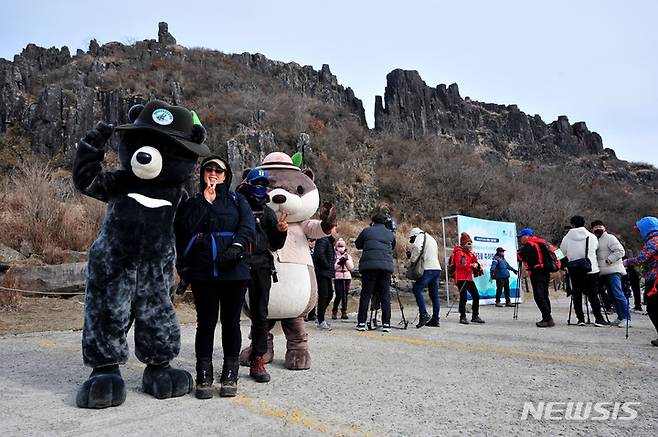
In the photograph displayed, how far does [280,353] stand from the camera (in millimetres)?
4961

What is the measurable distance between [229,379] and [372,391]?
96cm

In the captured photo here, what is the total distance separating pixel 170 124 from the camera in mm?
3326

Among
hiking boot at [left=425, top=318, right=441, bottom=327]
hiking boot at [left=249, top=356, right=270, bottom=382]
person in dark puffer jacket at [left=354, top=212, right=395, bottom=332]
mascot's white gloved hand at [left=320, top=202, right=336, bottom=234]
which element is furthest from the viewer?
hiking boot at [left=425, top=318, right=441, bottom=327]

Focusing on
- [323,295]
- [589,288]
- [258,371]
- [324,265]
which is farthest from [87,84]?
[258,371]

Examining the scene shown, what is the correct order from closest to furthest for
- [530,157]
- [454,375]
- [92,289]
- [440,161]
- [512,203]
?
[92,289], [454,375], [512,203], [440,161], [530,157]

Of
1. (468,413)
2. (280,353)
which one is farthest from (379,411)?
(280,353)

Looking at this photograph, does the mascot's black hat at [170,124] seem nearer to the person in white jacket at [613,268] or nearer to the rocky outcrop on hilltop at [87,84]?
the person in white jacket at [613,268]

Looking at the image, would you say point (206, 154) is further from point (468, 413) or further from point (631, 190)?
point (631, 190)

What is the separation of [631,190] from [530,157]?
1504 cm

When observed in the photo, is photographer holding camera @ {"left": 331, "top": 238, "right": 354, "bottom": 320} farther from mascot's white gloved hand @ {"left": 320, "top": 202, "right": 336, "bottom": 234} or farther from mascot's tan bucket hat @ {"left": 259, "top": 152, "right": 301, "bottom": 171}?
mascot's white gloved hand @ {"left": 320, "top": 202, "right": 336, "bottom": 234}

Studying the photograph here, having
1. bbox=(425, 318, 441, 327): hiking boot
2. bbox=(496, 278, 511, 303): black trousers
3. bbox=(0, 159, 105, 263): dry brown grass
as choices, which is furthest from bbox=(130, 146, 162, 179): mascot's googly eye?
bbox=(496, 278, 511, 303): black trousers

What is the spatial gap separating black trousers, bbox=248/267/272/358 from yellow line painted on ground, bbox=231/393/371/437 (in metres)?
0.70

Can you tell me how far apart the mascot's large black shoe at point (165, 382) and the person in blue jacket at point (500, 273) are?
33.2 feet

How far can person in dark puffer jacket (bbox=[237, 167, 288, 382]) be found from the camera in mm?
3682
